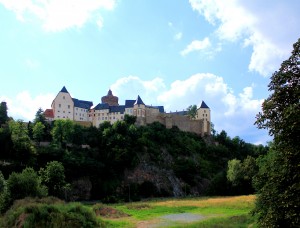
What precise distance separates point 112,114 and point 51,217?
80.9m

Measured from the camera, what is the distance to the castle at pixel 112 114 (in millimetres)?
104375

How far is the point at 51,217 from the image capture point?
93.4 feet

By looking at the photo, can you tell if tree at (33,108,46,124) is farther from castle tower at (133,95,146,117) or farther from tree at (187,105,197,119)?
tree at (187,105,197,119)

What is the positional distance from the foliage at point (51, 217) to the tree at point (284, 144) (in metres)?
17.2

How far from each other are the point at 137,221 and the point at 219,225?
31.3 ft

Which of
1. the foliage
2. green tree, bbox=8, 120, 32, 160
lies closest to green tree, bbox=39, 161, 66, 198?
green tree, bbox=8, 120, 32, 160

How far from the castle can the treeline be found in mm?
4277

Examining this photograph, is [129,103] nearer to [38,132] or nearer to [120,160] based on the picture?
[120,160]

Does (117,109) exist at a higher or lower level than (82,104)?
lower

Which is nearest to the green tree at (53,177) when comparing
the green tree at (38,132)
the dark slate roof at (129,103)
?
the green tree at (38,132)

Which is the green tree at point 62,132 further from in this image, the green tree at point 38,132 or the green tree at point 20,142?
the green tree at point 20,142

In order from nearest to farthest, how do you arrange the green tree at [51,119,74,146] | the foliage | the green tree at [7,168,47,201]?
the foliage → the green tree at [7,168,47,201] → the green tree at [51,119,74,146]

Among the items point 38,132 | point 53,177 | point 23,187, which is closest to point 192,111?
point 38,132

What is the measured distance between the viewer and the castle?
10438 cm
